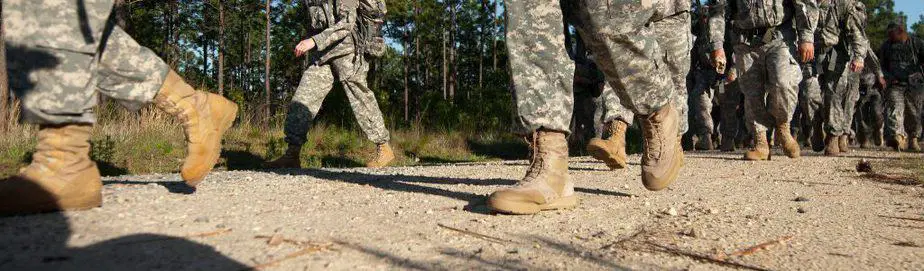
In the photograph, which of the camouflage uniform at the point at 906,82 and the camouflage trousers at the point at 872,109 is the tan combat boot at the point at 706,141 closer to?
the camouflage uniform at the point at 906,82

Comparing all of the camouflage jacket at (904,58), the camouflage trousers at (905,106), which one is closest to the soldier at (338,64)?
the camouflage trousers at (905,106)

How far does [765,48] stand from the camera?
6742 mm

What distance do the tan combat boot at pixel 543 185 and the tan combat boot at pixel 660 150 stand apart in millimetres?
476

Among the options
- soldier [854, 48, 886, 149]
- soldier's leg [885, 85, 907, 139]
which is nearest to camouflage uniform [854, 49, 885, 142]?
soldier [854, 48, 886, 149]

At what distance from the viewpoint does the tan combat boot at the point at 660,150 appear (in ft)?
10.6

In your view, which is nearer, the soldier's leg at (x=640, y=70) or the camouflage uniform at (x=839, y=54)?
the soldier's leg at (x=640, y=70)

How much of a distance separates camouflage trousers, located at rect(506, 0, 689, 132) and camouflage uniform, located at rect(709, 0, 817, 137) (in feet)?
13.6

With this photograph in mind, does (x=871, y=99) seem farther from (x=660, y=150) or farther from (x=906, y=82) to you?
(x=660, y=150)

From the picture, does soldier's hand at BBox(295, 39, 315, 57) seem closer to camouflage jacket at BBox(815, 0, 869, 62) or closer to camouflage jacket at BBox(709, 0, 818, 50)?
camouflage jacket at BBox(709, 0, 818, 50)

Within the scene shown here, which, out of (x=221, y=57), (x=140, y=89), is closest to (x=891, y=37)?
(x=140, y=89)

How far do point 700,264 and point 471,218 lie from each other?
967 mm

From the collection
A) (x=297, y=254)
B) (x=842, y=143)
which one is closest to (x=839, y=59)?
(x=842, y=143)

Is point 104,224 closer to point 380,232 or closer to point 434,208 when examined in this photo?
point 380,232

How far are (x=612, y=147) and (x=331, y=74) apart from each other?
9.47ft
